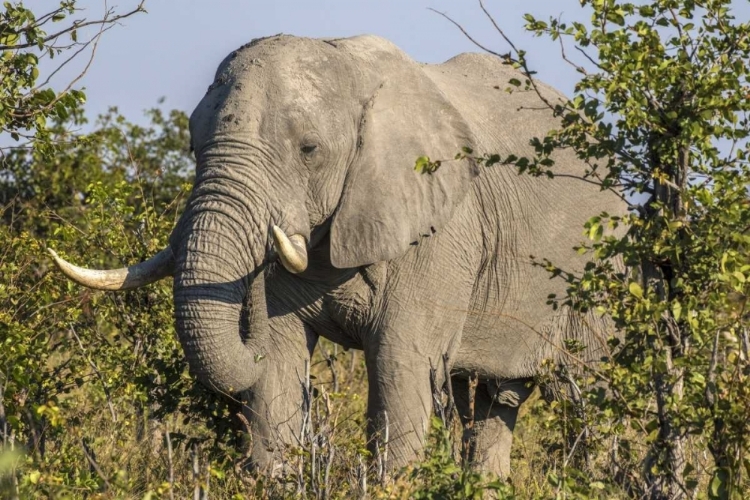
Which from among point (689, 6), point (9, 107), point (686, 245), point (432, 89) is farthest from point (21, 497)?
point (432, 89)

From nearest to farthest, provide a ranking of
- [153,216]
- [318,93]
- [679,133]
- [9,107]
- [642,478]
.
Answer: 1. [679,133]
2. [642,478]
3. [9,107]
4. [318,93]
5. [153,216]

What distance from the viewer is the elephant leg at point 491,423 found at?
329 inches

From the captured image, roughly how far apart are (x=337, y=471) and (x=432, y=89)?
233 cm

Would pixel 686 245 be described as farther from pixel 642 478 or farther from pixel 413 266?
pixel 413 266

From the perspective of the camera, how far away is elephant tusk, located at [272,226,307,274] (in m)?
6.38

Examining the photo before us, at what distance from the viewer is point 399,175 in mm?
7070

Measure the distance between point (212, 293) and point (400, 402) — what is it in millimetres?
1147

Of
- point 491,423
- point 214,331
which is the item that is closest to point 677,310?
point 214,331

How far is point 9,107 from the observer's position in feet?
20.4

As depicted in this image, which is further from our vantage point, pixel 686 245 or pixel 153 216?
pixel 153 216

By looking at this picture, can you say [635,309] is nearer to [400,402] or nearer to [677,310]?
[677,310]

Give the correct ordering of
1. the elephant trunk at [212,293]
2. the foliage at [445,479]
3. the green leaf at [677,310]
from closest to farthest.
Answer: the foliage at [445,479] < the green leaf at [677,310] < the elephant trunk at [212,293]

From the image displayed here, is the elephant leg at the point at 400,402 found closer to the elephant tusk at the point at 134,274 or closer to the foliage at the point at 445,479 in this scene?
the elephant tusk at the point at 134,274

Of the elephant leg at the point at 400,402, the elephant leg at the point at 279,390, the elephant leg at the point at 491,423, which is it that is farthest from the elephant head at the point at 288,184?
the elephant leg at the point at 491,423
